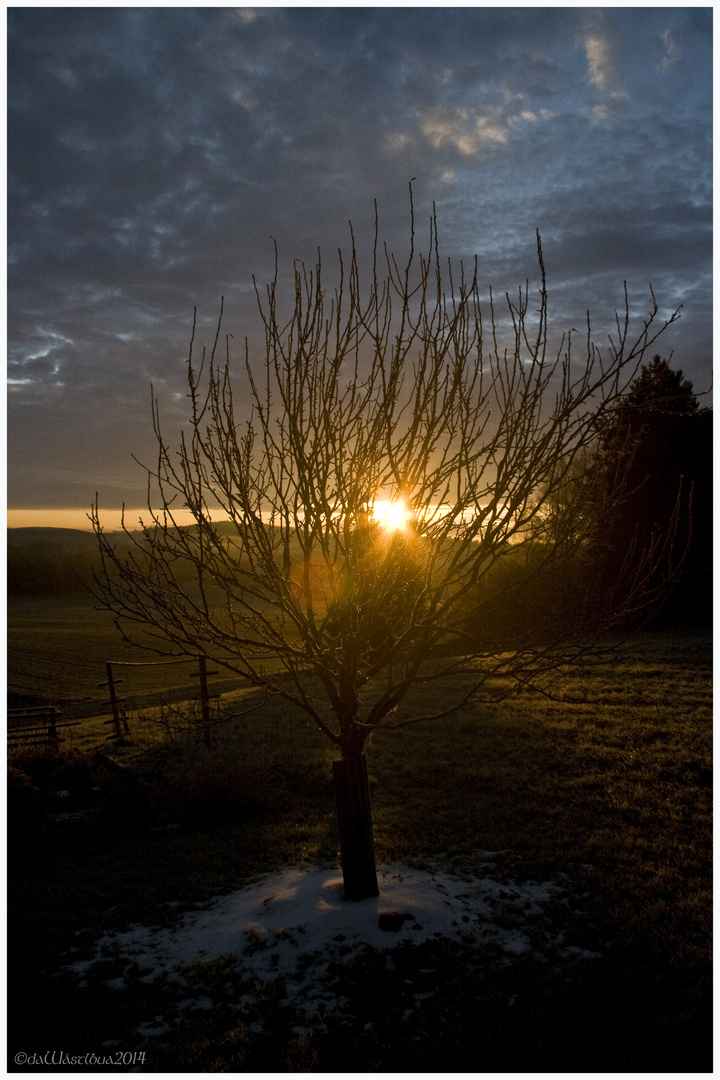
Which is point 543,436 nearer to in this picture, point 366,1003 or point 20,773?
point 366,1003

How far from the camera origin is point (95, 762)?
10.5m

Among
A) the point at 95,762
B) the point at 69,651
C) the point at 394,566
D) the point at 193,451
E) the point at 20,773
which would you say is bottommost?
the point at 69,651

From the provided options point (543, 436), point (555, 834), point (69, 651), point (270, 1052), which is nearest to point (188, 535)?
point (543, 436)

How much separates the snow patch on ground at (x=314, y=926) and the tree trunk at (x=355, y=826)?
0.12 metres

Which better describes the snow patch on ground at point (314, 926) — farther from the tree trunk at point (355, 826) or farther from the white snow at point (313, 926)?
the tree trunk at point (355, 826)

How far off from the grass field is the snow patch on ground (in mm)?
176

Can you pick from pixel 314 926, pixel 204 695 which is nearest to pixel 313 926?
pixel 314 926

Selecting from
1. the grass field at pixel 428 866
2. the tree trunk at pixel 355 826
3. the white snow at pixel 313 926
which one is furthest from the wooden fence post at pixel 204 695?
the tree trunk at pixel 355 826

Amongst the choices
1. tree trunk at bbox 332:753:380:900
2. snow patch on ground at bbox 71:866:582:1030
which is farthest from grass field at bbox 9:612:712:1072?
tree trunk at bbox 332:753:380:900

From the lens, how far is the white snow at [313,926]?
4.27 metres

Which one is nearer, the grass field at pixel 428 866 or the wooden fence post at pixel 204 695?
the grass field at pixel 428 866

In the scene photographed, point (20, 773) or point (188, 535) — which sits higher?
point (188, 535)

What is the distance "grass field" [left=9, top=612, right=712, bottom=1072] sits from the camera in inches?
138

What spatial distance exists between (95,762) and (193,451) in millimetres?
8406
